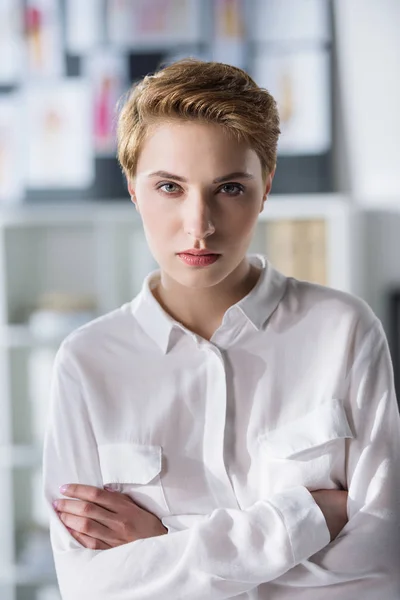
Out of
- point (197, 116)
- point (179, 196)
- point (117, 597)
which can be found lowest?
point (117, 597)

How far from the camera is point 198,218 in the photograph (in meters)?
1.14

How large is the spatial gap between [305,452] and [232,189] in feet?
1.22

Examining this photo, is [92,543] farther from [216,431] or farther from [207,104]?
[207,104]

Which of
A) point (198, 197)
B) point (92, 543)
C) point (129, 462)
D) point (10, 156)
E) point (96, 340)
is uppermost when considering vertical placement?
point (10, 156)

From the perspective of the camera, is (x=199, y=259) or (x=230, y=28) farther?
(x=230, y=28)

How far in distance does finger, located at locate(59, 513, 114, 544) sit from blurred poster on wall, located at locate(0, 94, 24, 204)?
2.91 metres

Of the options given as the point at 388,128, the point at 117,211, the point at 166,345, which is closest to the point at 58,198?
the point at 117,211

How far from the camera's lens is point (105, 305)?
365cm

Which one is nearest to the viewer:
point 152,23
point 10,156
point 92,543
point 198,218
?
point 198,218

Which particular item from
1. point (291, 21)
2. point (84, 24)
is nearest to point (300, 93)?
point (291, 21)

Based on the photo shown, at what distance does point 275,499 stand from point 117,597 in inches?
9.9

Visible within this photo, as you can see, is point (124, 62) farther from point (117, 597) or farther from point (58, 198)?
point (117, 597)

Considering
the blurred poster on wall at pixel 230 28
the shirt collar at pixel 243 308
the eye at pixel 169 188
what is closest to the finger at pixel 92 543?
the shirt collar at pixel 243 308

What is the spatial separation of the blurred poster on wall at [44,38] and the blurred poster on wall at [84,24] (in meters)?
0.05
